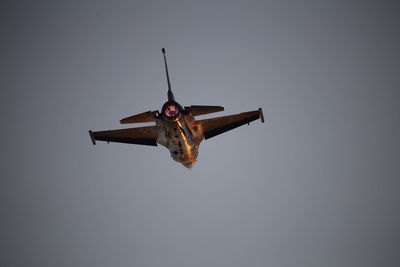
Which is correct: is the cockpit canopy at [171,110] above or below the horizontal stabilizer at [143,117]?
below

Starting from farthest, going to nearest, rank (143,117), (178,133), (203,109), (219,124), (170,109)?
(219,124) < (203,109) < (178,133) < (143,117) < (170,109)

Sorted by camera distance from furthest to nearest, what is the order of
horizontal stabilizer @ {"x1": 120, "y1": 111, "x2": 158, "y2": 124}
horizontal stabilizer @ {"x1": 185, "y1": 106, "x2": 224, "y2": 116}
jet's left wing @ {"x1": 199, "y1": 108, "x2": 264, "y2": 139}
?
jet's left wing @ {"x1": 199, "y1": 108, "x2": 264, "y2": 139} < horizontal stabilizer @ {"x1": 185, "y1": 106, "x2": 224, "y2": 116} < horizontal stabilizer @ {"x1": 120, "y1": 111, "x2": 158, "y2": 124}

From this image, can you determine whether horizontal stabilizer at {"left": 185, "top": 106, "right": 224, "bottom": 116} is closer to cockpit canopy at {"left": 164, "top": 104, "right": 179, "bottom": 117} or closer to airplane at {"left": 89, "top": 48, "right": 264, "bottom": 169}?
airplane at {"left": 89, "top": 48, "right": 264, "bottom": 169}

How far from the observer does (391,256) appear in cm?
16825

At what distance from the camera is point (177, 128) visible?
19.1 metres

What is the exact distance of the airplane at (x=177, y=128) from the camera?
61.0ft

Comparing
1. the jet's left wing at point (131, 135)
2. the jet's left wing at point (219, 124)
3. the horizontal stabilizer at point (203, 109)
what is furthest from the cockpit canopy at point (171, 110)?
the jet's left wing at point (131, 135)

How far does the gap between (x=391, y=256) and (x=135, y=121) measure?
664 feet

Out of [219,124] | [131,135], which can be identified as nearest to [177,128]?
[219,124]

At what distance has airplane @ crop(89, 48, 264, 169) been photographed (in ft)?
61.0

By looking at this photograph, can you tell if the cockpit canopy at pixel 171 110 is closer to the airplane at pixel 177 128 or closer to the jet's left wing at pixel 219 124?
the airplane at pixel 177 128

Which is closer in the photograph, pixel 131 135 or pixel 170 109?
pixel 170 109

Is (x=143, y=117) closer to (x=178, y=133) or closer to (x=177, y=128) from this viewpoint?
(x=177, y=128)

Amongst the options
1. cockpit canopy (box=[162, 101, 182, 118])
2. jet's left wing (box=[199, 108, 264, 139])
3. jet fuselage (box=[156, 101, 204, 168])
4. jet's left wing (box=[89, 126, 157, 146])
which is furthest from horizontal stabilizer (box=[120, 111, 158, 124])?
jet's left wing (box=[199, 108, 264, 139])
